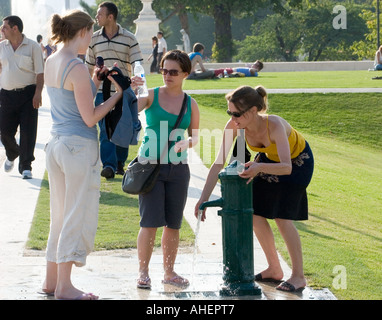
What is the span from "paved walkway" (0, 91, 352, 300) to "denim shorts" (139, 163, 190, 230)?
35cm

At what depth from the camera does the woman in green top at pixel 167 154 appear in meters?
5.78

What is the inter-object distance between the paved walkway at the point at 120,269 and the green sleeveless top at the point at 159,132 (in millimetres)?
779

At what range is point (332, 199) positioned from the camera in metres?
10.9

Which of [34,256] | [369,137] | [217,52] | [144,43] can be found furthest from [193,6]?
[34,256]

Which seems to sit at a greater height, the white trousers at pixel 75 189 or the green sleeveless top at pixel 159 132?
the green sleeveless top at pixel 159 132

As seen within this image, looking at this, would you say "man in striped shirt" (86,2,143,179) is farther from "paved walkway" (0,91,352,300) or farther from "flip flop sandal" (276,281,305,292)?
"flip flop sandal" (276,281,305,292)

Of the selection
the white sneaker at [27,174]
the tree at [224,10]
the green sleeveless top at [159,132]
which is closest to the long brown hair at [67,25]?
the green sleeveless top at [159,132]

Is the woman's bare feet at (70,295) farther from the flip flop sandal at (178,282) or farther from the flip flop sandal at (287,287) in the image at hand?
the flip flop sandal at (287,287)

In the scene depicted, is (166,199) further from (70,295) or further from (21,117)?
(21,117)

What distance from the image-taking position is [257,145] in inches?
228

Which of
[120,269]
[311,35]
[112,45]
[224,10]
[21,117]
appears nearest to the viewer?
[120,269]

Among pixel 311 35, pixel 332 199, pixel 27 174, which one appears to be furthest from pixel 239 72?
pixel 311 35

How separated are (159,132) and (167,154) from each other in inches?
6.3
